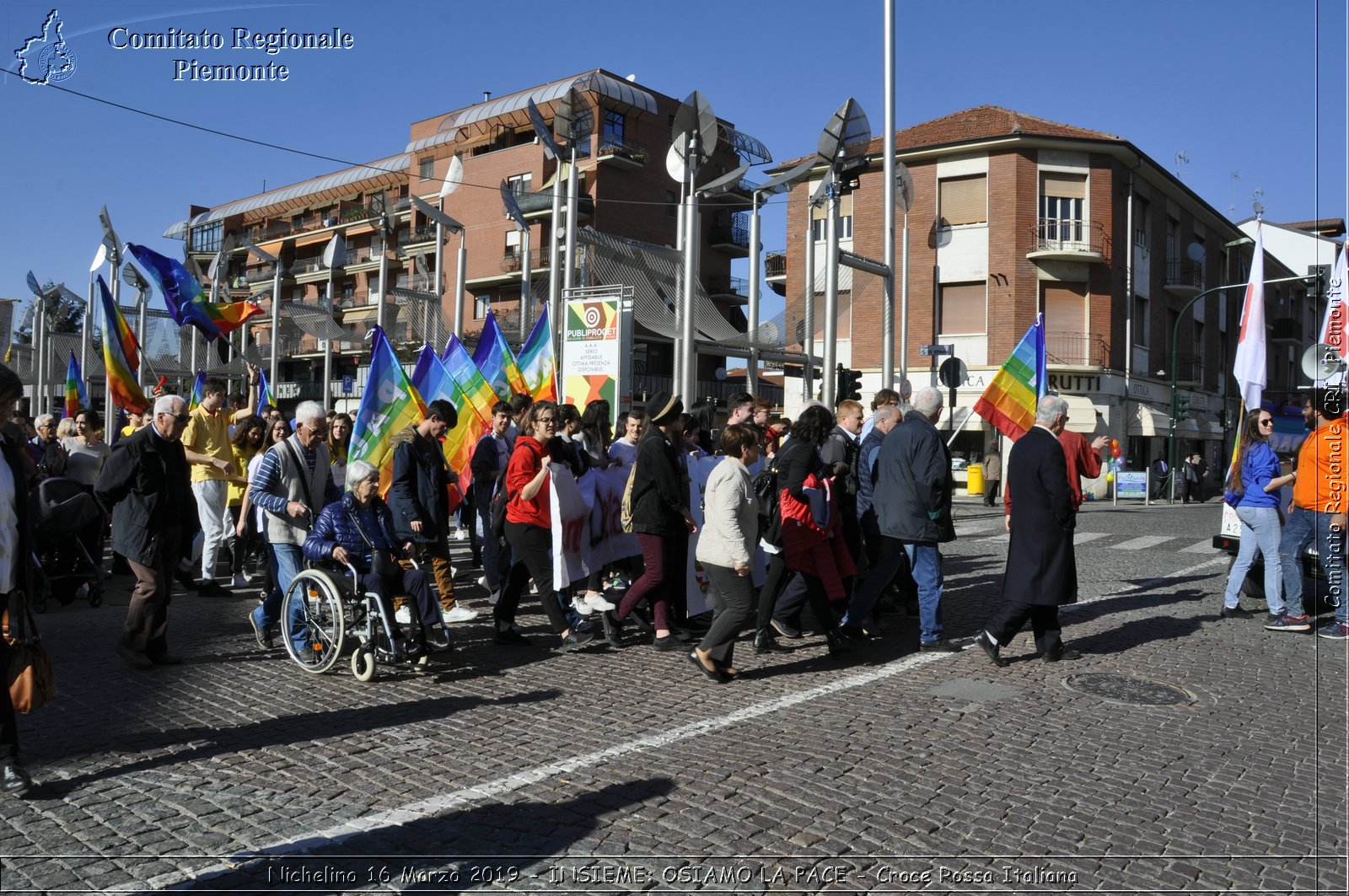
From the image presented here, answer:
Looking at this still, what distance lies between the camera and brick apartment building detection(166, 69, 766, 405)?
46.2 meters

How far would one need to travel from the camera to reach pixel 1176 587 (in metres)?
11.1

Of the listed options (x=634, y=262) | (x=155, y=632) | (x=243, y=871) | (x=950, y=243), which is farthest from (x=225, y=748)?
(x=950, y=243)

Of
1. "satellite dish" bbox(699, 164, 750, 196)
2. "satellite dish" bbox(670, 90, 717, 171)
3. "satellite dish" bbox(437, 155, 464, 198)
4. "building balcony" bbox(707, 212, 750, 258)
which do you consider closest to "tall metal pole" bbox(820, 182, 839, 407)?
"satellite dish" bbox(699, 164, 750, 196)

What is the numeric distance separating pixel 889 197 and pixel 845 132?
111 centimetres

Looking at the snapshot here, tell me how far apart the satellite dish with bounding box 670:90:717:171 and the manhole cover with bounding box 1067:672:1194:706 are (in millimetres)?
9065

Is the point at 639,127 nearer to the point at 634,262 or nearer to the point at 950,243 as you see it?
the point at 950,243

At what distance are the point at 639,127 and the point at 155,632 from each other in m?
44.6

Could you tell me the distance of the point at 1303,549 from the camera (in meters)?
8.76

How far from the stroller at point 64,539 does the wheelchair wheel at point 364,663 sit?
402cm

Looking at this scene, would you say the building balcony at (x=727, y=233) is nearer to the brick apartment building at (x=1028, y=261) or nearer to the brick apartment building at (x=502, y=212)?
the brick apartment building at (x=502, y=212)

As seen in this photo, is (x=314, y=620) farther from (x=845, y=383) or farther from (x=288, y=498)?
(x=845, y=383)

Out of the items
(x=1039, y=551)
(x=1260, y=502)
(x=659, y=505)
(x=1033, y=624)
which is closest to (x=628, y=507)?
(x=659, y=505)

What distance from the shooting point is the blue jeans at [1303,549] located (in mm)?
8273

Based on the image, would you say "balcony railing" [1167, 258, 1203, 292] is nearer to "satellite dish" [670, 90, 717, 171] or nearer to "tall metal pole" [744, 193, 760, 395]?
"tall metal pole" [744, 193, 760, 395]
